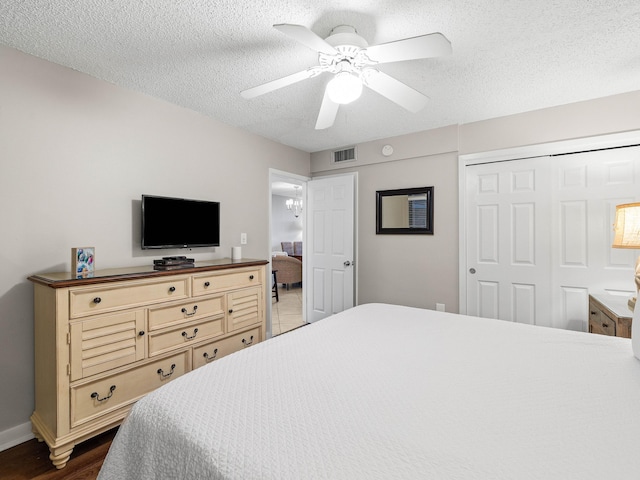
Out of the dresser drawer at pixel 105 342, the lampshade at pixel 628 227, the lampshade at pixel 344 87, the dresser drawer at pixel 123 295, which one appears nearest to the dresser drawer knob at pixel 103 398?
the dresser drawer at pixel 105 342

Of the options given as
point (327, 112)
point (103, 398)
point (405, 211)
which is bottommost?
point (103, 398)

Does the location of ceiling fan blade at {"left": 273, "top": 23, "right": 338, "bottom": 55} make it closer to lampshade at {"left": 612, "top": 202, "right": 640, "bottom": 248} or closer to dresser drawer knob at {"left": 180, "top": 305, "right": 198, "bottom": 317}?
dresser drawer knob at {"left": 180, "top": 305, "right": 198, "bottom": 317}

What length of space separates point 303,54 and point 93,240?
1963 millimetres

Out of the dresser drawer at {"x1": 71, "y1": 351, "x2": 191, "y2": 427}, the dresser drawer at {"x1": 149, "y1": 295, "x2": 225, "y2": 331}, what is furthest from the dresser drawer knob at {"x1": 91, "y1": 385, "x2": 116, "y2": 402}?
the dresser drawer at {"x1": 149, "y1": 295, "x2": 225, "y2": 331}

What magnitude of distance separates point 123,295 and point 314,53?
195 cm

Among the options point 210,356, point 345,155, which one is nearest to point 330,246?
point 345,155

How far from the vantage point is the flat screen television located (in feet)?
8.00

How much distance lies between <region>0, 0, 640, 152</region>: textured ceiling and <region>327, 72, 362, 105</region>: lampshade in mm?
300

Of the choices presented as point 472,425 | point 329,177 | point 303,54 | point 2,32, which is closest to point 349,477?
point 472,425

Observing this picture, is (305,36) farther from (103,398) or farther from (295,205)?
(295,205)

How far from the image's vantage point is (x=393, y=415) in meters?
0.90

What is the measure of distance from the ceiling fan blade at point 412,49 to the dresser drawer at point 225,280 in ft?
6.22

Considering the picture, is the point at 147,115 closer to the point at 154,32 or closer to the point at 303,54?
the point at 154,32

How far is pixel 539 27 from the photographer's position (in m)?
1.71
